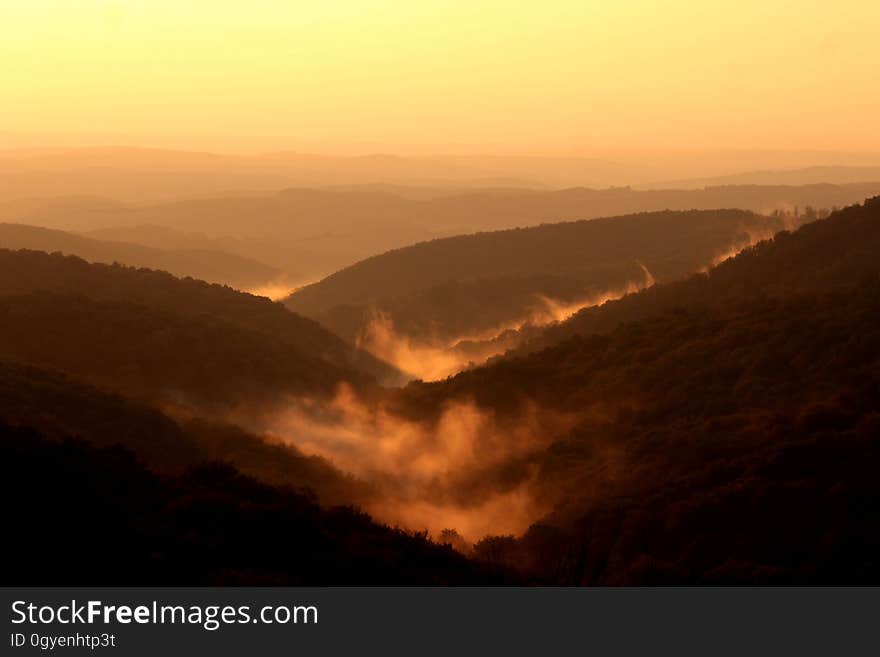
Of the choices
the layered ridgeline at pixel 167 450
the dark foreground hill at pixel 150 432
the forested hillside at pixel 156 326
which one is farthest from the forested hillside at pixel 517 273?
the dark foreground hill at pixel 150 432

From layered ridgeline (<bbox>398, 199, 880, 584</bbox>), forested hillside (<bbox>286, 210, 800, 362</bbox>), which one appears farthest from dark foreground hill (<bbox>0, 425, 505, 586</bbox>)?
forested hillside (<bbox>286, 210, 800, 362</bbox>)

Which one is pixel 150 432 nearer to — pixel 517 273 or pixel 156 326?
pixel 156 326

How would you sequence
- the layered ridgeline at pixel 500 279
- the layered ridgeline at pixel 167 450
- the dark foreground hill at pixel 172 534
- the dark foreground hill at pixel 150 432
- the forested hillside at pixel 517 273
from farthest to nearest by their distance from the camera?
the forested hillside at pixel 517 273
the layered ridgeline at pixel 500 279
the dark foreground hill at pixel 150 432
the layered ridgeline at pixel 167 450
the dark foreground hill at pixel 172 534

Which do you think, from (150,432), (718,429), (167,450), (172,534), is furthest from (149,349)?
(172,534)

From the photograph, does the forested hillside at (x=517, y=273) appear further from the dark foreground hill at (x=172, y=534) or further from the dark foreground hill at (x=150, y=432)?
the dark foreground hill at (x=172, y=534)

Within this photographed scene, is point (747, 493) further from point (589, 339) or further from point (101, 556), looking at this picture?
point (589, 339)
